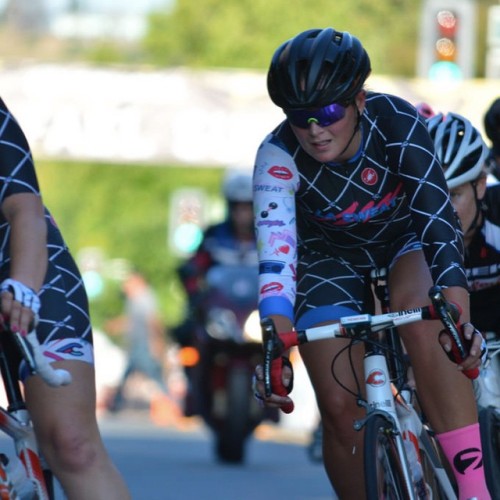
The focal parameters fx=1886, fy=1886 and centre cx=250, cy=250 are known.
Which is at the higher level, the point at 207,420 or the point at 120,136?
the point at 120,136

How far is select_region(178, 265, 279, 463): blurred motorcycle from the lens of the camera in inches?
558

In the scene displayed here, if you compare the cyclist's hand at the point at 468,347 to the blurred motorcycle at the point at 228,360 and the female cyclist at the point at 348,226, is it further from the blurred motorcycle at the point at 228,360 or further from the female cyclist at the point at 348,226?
the blurred motorcycle at the point at 228,360

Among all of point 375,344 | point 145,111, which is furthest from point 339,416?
point 145,111

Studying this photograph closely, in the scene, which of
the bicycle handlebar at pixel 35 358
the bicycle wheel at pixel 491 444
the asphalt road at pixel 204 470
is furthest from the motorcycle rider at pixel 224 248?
the bicycle handlebar at pixel 35 358

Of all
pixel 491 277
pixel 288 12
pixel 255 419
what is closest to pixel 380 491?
pixel 491 277

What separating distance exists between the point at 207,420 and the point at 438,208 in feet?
26.8

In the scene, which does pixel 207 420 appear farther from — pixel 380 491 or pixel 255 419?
pixel 380 491

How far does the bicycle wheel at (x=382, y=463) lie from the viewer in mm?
5953

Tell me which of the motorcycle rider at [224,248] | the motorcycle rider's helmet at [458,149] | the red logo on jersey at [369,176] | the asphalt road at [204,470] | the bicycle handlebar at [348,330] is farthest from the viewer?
the motorcycle rider at [224,248]

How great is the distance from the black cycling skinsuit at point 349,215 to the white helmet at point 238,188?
7.46 meters

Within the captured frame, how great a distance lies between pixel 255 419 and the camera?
46.6ft

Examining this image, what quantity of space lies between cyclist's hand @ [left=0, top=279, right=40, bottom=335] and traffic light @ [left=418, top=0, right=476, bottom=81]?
1943cm

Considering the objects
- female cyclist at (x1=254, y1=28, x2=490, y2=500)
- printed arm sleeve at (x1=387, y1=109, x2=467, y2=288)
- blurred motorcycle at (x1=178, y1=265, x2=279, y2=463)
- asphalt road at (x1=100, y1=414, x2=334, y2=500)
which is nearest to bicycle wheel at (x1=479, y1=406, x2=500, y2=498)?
female cyclist at (x1=254, y1=28, x2=490, y2=500)

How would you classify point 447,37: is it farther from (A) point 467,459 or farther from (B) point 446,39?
(A) point 467,459
